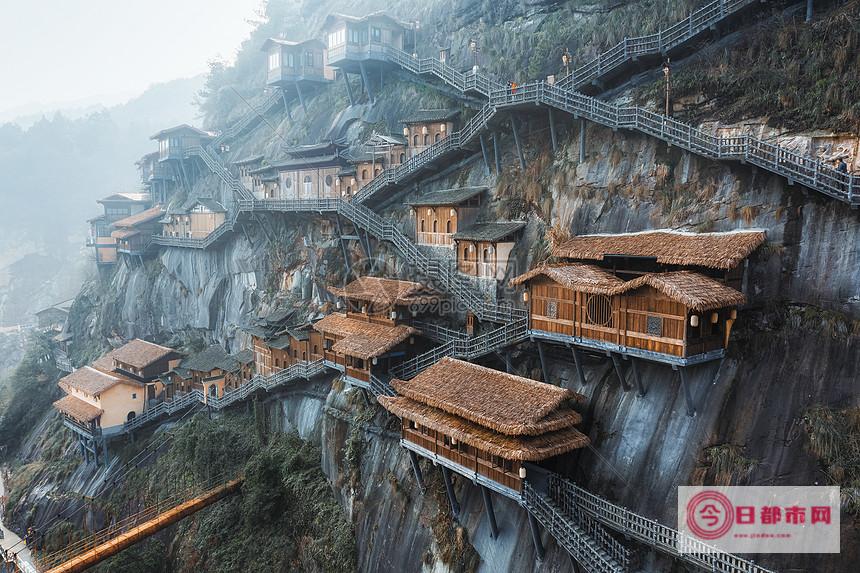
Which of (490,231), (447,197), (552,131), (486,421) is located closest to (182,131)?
(447,197)

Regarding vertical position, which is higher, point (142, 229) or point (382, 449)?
point (142, 229)

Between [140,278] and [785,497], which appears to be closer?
[785,497]

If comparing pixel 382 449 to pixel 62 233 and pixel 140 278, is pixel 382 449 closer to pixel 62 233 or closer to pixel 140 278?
pixel 140 278

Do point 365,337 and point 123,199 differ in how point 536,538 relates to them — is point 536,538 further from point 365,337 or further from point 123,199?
point 123,199

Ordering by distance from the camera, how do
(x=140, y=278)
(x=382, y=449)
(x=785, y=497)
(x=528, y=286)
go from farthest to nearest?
(x=140, y=278)
(x=382, y=449)
(x=528, y=286)
(x=785, y=497)

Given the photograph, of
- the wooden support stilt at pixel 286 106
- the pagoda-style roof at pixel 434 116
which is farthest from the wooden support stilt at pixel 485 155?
the wooden support stilt at pixel 286 106

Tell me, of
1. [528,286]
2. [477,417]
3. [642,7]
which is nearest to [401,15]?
[642,7]

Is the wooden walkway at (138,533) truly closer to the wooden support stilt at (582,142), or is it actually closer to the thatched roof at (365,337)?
the thatched roof at (365,337)
